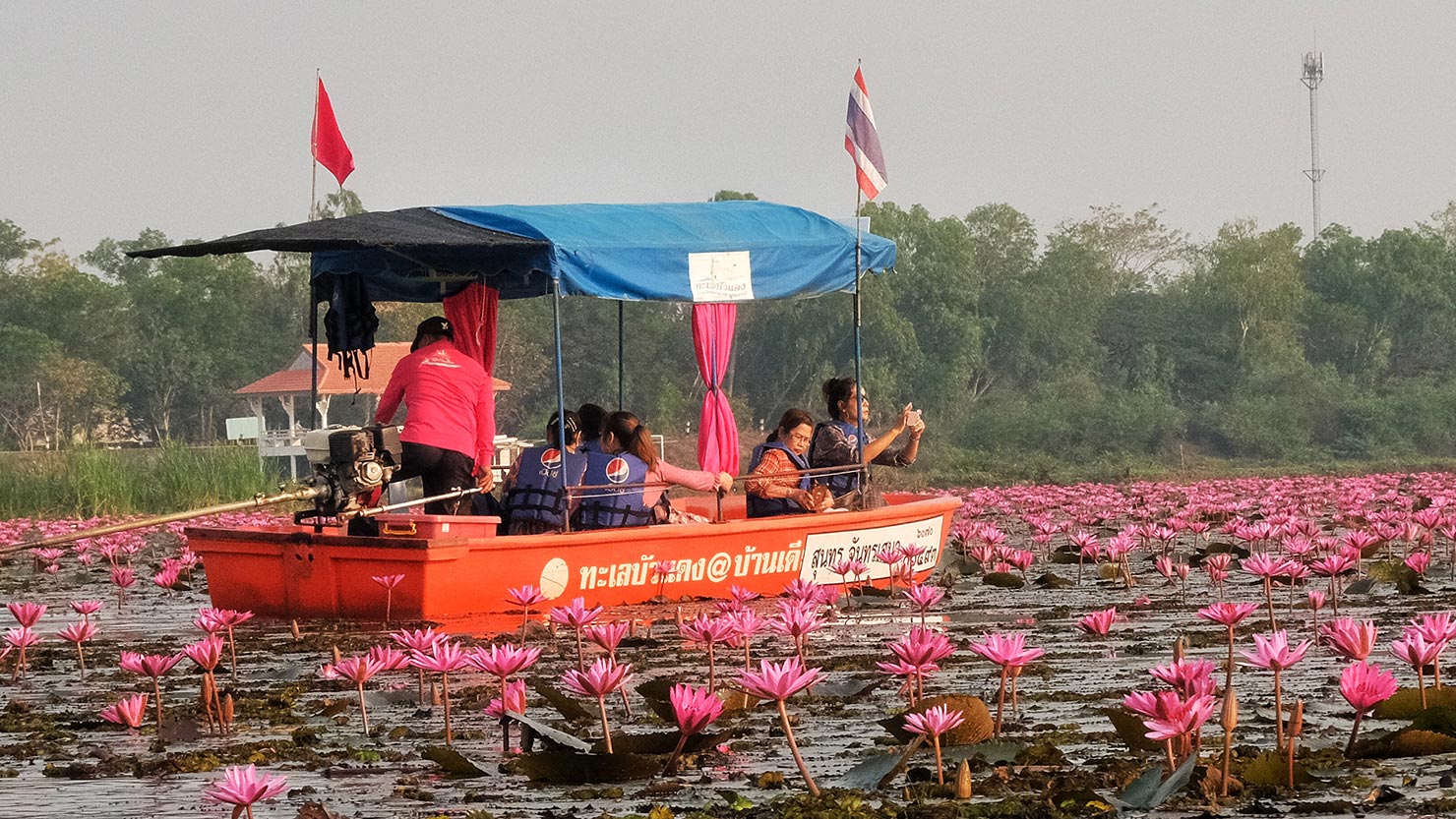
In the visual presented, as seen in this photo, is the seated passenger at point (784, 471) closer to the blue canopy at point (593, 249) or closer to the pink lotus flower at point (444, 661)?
the blue canopy at point (593, 249)

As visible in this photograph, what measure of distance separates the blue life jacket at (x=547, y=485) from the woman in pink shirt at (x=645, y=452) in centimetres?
32

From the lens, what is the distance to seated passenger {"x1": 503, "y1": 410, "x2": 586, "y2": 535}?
912 cm

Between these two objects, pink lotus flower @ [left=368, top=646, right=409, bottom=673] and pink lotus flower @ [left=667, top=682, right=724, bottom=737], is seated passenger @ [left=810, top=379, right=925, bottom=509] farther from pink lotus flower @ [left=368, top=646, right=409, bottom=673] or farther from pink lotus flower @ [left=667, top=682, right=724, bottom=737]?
pink lotus flower @ [left=667, top=682, right=724, bottom=737]

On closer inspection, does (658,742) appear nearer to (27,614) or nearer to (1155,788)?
(1155,788)

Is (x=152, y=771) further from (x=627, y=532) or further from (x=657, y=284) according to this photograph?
(x=657, y=284)

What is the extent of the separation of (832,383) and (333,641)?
14.9ft

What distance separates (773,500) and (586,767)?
6.80m

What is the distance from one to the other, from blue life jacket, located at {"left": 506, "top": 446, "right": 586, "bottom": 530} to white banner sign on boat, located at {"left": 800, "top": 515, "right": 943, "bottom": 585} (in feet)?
4.89

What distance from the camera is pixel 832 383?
11.0 m

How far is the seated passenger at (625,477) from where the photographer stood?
922 centimetres

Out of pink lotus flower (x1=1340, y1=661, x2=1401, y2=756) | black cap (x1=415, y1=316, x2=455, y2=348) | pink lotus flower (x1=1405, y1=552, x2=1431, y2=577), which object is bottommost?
pink lotus flower (x1=1405, y1=552, x2=1431, y2=577)

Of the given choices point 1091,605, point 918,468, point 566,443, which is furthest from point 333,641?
point 918,468

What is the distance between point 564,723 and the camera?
4.68 metres

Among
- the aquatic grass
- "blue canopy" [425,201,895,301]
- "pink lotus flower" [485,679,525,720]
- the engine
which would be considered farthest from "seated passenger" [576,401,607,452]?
the aquatic grass
